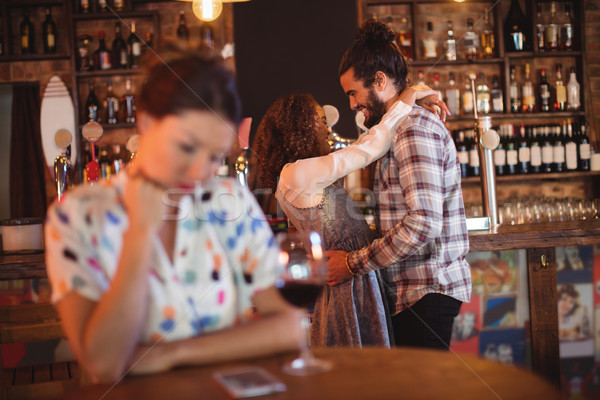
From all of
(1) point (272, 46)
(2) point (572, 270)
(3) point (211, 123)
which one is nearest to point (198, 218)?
(3) point (211, 123)

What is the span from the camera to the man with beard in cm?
178

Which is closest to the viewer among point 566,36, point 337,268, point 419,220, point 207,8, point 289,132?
point 419,220

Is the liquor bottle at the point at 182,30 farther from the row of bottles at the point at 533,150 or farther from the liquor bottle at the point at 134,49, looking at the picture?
the row of bottles at the point at 533,150

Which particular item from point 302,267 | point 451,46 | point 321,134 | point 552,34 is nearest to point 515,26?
point 552,34

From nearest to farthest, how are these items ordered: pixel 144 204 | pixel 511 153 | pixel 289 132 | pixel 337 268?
1. pixel 144 204
2. pixel 337 268
3. pixel 289 132
4. pixel 511 153

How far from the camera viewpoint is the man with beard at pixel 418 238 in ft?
5.84

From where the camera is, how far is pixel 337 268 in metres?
1.90

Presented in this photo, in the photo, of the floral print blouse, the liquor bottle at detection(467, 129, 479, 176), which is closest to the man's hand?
the floral print blouse

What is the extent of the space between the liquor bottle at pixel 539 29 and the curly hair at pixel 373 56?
322 centimetres

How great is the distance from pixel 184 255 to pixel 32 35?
440cm

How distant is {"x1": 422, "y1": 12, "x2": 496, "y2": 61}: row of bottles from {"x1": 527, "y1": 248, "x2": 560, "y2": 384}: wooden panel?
2.58 meters

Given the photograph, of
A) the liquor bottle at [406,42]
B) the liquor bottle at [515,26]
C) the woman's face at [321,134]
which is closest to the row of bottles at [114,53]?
the liquor bottle at [406,42]

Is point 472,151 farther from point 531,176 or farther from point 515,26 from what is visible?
point 515,26

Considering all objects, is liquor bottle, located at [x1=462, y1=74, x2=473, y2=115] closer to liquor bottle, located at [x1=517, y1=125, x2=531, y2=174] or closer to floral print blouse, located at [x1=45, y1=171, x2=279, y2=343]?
liquor bottle, located at [x1=517, y1=125, x2=531, y2=174]
